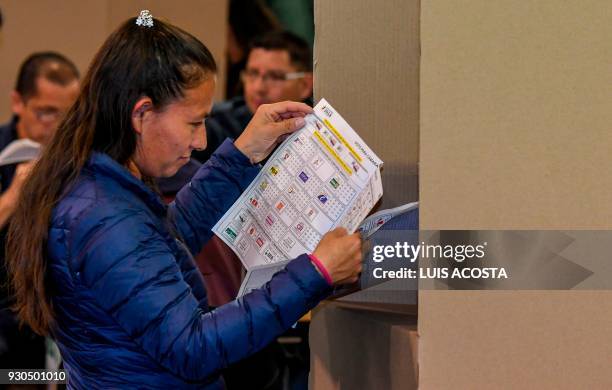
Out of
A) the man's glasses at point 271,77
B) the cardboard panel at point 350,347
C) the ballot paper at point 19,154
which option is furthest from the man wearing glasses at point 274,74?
the cardboard panel at point 350,347

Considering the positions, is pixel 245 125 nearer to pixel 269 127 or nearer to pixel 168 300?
pixel 269 127

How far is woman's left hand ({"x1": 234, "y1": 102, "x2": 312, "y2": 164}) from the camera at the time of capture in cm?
135

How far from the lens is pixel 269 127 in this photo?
1.39 metres

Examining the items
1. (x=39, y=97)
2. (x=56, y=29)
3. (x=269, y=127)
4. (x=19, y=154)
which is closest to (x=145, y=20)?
(x=269, y=127)

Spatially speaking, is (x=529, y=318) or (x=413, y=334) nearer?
(x=529, y=318)

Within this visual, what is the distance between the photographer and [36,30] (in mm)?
3631

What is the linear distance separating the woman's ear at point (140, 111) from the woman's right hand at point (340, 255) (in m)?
0.30

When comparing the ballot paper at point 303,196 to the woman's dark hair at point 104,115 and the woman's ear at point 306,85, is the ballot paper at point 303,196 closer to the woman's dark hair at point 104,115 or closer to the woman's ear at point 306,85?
the woman's dark hair at point 104,115

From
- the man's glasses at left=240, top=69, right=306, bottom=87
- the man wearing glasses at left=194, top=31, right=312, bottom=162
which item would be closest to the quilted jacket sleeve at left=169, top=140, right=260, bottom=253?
the man wearing glasses at left=194, top=31, right=312, bottom=162

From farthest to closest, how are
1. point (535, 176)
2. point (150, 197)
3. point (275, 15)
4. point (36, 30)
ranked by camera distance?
point (275, 15) < point (36, 30) < point (150, 197) < point (535, 176)

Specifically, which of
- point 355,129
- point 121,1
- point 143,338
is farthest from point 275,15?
point 143,338

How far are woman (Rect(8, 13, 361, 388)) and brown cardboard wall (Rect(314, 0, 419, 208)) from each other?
75 millimetres

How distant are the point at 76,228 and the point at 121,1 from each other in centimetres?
220

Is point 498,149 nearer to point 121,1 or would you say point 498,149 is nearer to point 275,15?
point 121,1
